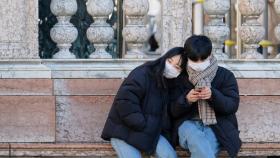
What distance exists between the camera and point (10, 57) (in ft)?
33.1

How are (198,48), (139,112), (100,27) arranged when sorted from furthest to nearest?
(100,27) → (139,112) → (198,48)

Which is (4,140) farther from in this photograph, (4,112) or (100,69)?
(100,69)

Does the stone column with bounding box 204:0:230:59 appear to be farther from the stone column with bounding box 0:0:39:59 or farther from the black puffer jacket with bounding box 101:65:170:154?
the stone column with bounding box 0:0:39:59

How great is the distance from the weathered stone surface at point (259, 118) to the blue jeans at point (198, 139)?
0.60 metres

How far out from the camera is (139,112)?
31.4 feet

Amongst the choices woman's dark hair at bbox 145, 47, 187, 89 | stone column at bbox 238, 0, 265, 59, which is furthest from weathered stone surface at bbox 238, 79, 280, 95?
woman's dark hair at bbox 145, 47, 187, 89

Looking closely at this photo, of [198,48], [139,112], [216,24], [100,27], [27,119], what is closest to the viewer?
[198,48]

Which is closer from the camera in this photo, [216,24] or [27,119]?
[27,119]

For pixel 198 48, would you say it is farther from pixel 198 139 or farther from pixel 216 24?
pixel 216 24

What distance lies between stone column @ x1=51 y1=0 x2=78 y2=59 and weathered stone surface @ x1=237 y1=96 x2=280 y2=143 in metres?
1.38

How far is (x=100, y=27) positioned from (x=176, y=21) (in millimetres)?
574

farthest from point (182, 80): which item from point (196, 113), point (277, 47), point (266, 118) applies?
A: point (277, 47)

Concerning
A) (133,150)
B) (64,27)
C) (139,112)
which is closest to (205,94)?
(139,112)

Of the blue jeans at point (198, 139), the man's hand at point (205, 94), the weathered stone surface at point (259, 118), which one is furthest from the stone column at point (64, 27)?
the weathered stone surface at point (259, 118)
